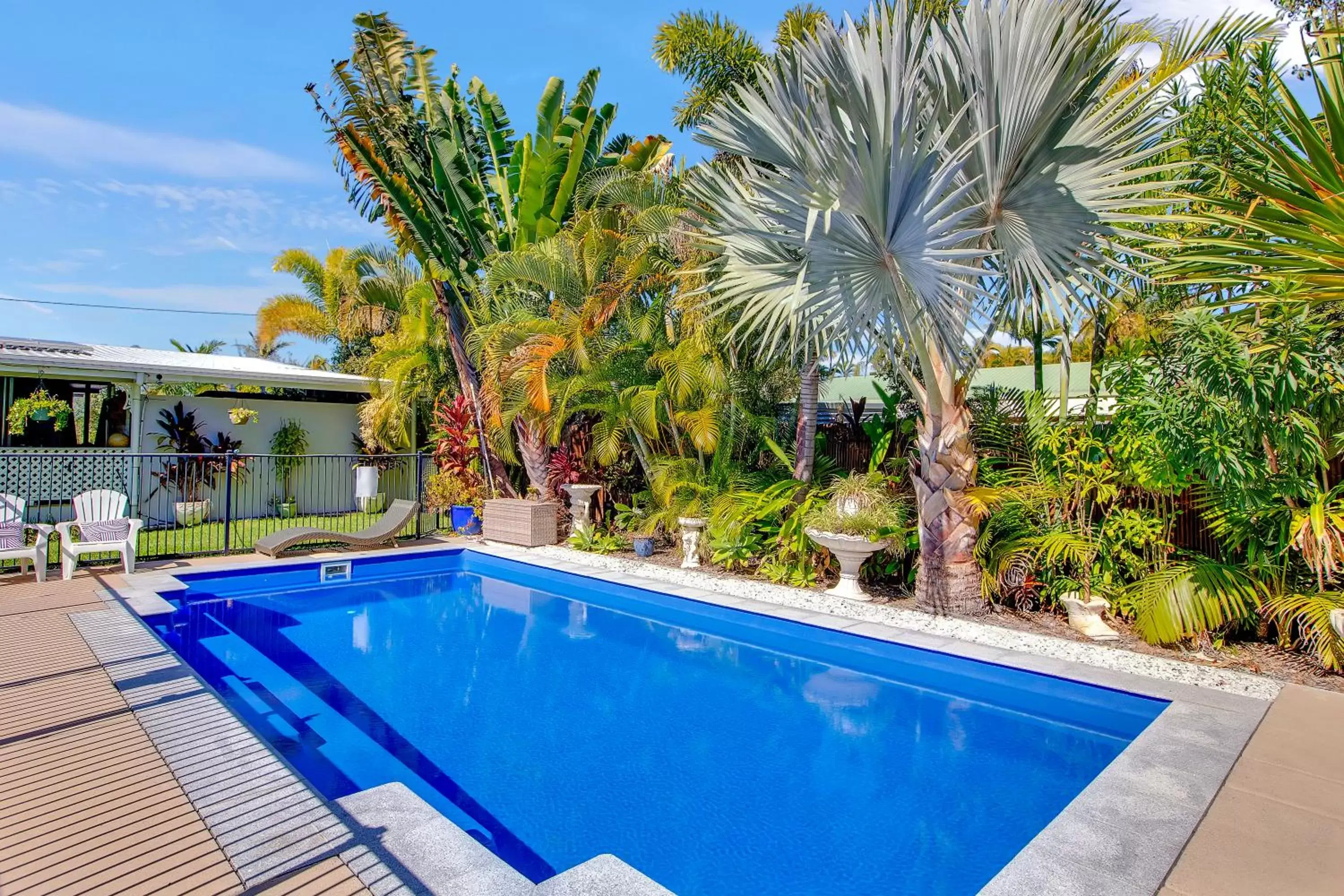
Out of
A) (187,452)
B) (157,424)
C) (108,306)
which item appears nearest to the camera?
(157,424)

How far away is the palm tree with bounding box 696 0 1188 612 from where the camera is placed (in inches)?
230

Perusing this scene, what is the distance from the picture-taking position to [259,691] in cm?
618

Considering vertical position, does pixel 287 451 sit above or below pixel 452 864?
above

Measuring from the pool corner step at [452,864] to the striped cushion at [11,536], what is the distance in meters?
8.30

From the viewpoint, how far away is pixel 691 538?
34.2 ft

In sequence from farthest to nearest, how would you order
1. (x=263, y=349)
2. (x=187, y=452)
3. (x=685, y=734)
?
(x=263, y=349) < (x=187, y=452) < (x=685, y=734)

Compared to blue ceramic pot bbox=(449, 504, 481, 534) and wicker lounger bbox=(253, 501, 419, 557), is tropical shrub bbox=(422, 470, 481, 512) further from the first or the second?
wicker lounger bbox=(253, 501, 419, 557)

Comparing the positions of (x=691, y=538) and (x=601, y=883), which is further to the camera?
(x=691, y=538)

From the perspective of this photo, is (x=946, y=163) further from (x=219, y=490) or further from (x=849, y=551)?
(x=219, y=490)

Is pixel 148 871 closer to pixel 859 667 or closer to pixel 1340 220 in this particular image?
pixel 859 667

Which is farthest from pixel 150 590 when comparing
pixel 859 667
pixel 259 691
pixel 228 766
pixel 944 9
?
pixel 944 9

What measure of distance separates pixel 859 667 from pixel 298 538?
27.9ft

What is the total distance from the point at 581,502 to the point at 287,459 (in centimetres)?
782

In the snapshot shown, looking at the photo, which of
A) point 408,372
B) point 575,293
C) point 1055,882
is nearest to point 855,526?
point 1055,882
